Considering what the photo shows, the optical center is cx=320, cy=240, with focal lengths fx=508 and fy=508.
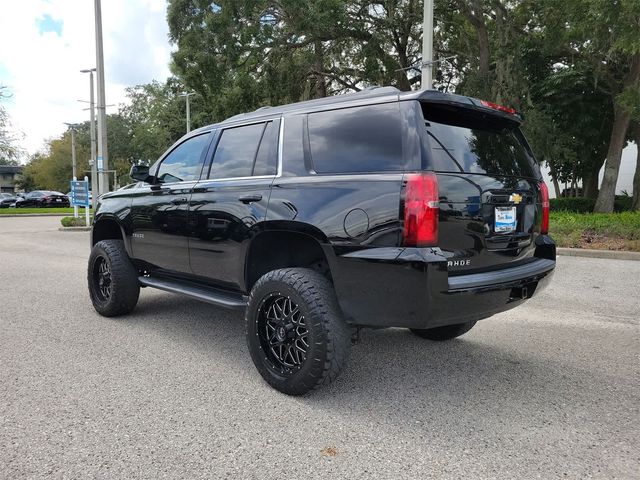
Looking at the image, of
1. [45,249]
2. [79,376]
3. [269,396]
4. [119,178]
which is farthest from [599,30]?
[119,178]

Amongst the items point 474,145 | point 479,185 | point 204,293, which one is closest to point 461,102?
point 474,145

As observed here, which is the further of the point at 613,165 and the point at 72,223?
the point at 72,223

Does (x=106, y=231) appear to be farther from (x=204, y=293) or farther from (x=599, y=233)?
(x=599, y=233)

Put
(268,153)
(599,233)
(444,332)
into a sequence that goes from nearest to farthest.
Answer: (268,153)
(444,332)
(599,233)

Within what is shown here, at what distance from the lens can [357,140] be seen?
10.7 ft

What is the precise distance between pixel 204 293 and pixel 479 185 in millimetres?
2329

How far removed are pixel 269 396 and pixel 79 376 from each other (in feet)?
4.74

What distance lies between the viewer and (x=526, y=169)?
3762mm

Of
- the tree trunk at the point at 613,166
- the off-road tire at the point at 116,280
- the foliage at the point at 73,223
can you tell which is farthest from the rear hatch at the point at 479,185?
the foliage at the point at 73,223

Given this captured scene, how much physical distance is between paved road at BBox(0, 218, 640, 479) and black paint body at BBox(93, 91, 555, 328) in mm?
616

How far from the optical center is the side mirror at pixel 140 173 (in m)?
4.84

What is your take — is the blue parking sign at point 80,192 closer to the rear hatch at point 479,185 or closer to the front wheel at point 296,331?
the front wheel at point 296,331

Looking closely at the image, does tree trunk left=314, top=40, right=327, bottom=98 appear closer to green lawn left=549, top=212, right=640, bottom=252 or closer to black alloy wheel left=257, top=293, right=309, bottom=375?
green lawn left=549, top=212, right=640, bottom=252

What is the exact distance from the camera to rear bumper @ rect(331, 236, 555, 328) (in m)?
2.84
